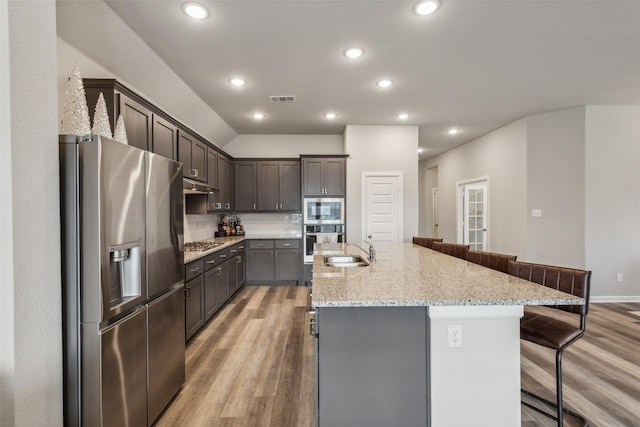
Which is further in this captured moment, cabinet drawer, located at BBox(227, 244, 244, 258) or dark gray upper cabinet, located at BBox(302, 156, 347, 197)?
dark gray upper cabinet, located at BBox(302, 156, 347, 197)

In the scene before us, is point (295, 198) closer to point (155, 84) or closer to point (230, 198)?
point (230, 198)

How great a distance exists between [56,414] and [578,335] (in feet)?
9.10

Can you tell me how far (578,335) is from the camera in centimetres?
175

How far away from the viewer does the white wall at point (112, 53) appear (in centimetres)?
199

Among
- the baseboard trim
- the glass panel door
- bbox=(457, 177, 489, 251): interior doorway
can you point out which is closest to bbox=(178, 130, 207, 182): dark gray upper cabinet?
bbox=(457, 177, 489, 251): interior doorway

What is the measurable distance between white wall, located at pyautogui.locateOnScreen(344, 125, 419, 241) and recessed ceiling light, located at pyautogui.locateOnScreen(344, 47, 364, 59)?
2.37m

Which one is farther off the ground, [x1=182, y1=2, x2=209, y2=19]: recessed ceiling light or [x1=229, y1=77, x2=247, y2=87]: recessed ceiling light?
[x1=229, y1=77, x2=247, y2=87]: recessed ceiling light

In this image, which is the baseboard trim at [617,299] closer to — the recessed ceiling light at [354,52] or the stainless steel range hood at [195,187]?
the recessed ceiling light at [354,52]

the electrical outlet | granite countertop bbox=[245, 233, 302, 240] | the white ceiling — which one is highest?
the white ceiling

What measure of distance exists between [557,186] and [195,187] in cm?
522

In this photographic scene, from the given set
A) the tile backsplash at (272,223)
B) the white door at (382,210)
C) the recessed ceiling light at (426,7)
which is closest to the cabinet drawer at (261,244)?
the tile backsplash at (272,223)

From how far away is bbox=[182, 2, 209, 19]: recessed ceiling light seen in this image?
210 centimetres

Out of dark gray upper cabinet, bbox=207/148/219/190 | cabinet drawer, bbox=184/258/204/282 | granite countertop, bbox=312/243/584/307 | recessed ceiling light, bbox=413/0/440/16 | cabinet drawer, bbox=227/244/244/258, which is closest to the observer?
granite countertop, bbox=312/243/584/307

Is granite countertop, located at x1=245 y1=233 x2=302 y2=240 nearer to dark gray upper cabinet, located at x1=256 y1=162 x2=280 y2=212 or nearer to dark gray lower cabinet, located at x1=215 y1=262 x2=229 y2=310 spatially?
dark gray upper cabinet, located at x1=256 y1=162 x2=280 y2=212
